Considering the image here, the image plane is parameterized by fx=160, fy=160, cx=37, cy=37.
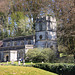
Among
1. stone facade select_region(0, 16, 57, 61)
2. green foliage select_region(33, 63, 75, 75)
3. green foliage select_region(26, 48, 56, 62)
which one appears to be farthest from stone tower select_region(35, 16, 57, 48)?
green foliage select_region(33, 63, 75, 75)

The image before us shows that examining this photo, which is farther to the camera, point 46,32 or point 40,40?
point 40,40

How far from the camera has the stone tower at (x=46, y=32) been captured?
45566 mm

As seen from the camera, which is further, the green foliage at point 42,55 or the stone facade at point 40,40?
the stone facade at point 40,40

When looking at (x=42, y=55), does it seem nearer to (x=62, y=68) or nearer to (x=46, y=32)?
(x=46, y=32)

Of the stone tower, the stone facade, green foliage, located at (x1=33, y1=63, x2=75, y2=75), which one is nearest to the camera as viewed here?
green foliage, located at (x1=33, y1=63, x2=75, y2=75)

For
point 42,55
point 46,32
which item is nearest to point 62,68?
point 42,55

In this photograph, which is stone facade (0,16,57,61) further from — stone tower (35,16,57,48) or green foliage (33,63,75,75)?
green foliage (33,63,75,75)

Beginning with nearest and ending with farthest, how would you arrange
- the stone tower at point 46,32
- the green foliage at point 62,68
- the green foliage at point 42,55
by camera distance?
the green foliage at point 62,68 → the green foliage at point 42,55 → the stone tower at point 46,32

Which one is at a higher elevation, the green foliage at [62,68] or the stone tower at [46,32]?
the stone tower at [46,32]

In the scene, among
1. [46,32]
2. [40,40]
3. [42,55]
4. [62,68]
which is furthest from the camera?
[40,40]

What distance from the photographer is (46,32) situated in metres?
46.0

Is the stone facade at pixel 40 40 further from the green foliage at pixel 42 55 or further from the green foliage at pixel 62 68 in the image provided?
the green foliage at pixel 62 68

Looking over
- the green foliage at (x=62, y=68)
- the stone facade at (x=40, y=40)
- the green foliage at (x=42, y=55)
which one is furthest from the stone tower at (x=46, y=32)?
the green foliage at (x=62, y=68)

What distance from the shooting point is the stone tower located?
149 feet
